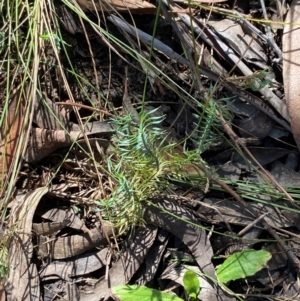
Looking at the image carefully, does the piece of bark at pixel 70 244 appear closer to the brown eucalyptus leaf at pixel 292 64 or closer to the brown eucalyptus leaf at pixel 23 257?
the brown eucalyptus leaf at pixel 23 257

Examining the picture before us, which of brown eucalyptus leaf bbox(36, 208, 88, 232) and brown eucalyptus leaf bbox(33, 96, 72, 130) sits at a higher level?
brown eucalyptus leaf bbox(33, 96, 72, 130)

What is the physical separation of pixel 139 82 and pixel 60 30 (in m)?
0.29

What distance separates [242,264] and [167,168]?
1.14ft

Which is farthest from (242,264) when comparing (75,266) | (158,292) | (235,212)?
(75,266)

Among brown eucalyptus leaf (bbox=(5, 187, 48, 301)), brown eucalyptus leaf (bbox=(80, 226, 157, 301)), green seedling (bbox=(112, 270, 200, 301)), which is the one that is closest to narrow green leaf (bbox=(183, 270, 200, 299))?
green seedling (bbox=(112, 270, 200, 301))

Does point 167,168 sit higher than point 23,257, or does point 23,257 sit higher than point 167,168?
point 167,168

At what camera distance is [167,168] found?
1655mm

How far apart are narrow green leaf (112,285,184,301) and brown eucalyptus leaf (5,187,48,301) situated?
25cm

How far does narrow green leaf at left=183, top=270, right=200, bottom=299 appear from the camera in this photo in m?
1.66

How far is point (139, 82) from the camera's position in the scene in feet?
5.81

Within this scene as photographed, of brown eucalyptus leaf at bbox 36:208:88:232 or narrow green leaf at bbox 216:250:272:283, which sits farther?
brown eucalyptus leaf at bbox 36:208:88:232

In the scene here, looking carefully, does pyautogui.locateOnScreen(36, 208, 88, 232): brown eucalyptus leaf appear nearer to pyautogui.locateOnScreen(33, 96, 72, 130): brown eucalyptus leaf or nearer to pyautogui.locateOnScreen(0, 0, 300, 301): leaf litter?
pyautogui.locateOnScreen(0, 0, 300, 301): leaf litter

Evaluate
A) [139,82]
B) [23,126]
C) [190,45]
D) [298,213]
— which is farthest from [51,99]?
[298,213]

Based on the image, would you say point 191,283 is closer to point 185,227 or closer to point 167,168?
point 185,227
